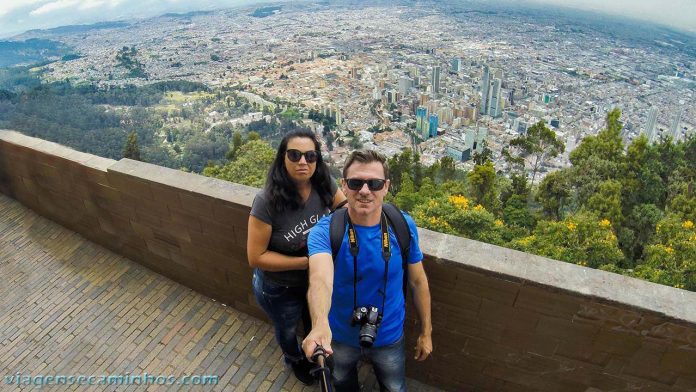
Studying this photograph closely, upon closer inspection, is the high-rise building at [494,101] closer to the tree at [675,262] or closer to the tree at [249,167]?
the tree at [249,167]

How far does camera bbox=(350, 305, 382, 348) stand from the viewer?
1.71m

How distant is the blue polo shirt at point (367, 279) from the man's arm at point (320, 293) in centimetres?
5

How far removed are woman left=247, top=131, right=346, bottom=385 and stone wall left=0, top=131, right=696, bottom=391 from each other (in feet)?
2.08

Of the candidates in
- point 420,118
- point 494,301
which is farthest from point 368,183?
point 420,118

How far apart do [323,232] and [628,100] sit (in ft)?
243

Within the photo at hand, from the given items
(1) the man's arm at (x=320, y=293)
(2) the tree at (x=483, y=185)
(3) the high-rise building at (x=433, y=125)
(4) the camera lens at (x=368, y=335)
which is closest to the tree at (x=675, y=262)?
(2) the tree at (x=483, y=185)

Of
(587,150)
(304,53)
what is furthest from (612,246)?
(304,53)

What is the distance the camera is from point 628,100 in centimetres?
6084

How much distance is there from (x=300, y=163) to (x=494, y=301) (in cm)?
125

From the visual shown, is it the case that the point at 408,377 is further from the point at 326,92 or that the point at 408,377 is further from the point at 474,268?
the point at 326,92

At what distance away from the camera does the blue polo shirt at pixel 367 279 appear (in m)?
1.72

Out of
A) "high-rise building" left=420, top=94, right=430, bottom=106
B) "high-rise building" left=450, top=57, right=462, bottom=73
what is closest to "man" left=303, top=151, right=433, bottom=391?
"high-rise building" left=420, top=94, right=430, bottom=106

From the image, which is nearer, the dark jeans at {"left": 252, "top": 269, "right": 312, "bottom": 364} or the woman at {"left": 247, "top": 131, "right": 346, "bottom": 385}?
the woman at {"left": 247, "top": 131, "right": 346, "bottom": 385}

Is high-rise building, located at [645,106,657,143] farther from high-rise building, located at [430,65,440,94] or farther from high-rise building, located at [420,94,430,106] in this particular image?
high-rise building, located at [430,65,440,94]
